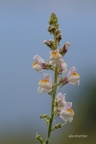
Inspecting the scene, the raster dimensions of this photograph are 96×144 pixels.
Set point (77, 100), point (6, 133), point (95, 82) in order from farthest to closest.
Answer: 1. point (95, 82)
2. point (77, 100)
3. point (6, 133)

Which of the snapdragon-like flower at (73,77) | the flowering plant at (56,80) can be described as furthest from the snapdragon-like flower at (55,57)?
the snapdragon-like flower at (73,77)

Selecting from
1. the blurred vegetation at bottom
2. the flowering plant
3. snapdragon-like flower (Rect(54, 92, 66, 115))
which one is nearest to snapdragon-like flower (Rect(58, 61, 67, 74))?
the flowering plant

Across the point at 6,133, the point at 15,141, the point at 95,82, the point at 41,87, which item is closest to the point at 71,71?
the point at 41,87

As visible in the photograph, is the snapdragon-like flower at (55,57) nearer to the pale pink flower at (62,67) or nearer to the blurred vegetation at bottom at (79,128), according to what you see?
the pale pink flower at (62,67)

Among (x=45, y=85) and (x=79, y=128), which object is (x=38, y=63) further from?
(x=79, y=128)

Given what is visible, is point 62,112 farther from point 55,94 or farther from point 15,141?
point 15,141

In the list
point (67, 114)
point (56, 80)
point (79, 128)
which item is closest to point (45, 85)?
point (56, 80)
